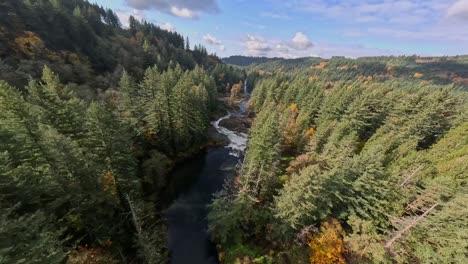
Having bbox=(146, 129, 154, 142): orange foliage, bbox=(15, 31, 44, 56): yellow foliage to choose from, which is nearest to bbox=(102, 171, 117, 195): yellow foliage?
bbox=(146, 129, 154, 142): orange foliage

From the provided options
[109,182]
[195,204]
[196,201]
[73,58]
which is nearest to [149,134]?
[196,201]

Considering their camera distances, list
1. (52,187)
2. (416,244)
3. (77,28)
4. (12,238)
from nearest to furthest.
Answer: (12,238) < (52,187) < (416,244) < (77,28)

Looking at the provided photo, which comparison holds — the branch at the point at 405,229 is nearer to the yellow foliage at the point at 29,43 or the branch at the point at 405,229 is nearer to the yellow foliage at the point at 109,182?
the yellow foliage at the point at 109,182

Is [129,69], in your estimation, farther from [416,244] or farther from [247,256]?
[416,244]

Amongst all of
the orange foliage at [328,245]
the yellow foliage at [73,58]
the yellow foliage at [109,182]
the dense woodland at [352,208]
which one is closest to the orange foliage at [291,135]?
the dense woodland at [352,208]

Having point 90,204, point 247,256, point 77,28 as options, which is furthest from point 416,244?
point 77,28

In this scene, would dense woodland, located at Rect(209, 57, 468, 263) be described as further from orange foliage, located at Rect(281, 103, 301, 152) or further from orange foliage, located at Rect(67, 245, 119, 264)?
orange foliage, located at Rect(67, 245, 119, 264)
